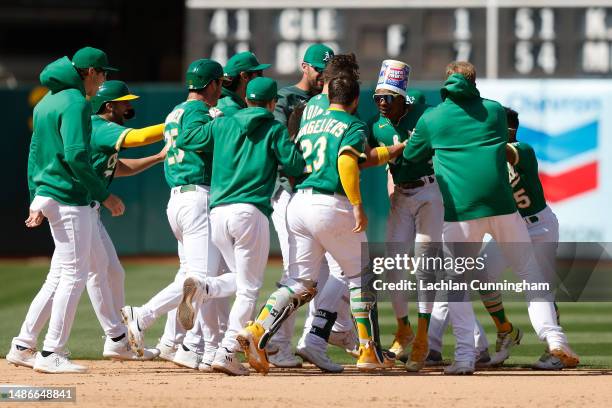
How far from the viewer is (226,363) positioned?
7.82m

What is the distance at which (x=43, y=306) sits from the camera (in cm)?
820

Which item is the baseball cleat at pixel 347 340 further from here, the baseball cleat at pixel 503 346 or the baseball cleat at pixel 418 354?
the baseball cleat at pixel 503 346

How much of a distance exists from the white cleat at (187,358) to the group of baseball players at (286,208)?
0.04ft

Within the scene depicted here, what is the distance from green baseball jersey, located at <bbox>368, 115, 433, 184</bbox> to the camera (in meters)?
8.41

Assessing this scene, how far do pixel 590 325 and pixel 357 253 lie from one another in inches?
147

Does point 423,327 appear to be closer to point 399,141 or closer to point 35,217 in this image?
point 399,141

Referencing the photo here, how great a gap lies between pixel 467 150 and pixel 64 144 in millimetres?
2497

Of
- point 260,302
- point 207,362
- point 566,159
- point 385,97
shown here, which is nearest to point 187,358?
point 207,362

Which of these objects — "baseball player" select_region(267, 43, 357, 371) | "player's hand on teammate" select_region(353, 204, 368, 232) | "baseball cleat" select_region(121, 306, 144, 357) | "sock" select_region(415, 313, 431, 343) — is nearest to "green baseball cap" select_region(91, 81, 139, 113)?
"baseball player" select_region(267, 43, 357, 371)

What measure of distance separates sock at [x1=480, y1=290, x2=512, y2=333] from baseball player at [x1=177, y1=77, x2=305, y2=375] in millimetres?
1614

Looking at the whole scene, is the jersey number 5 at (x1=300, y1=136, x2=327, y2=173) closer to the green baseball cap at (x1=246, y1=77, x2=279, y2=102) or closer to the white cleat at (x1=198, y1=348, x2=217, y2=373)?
the green baseball cap at (x1=246, y1=77, x2=279, y2=102)

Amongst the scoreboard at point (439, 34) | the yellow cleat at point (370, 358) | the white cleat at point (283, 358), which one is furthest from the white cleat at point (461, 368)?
the scoreboard at point (439, 34)

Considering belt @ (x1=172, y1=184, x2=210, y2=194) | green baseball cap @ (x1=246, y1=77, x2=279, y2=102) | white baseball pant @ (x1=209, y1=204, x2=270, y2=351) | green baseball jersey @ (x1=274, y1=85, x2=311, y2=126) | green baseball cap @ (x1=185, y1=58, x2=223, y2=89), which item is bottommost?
white baseball pant @ (x1=209, y1=204, x2=270, y2=351)

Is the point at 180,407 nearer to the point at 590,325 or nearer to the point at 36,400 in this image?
the point at 36,400
